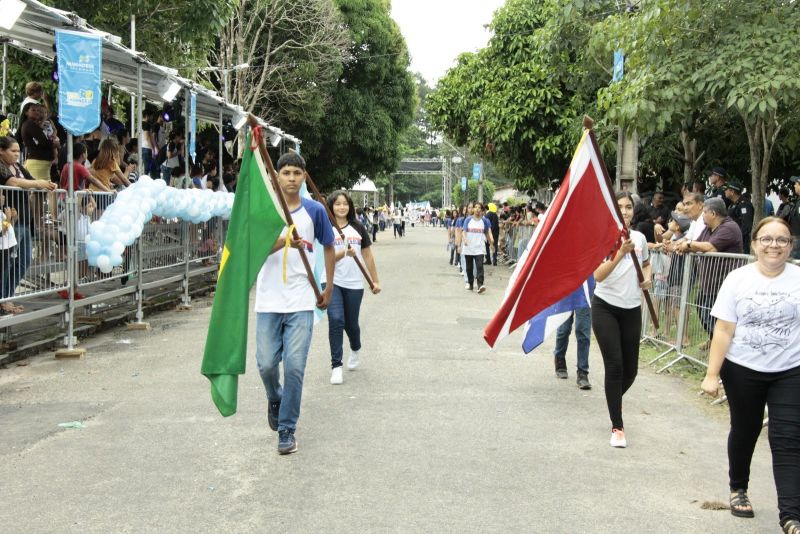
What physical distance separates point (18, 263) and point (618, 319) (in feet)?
19.6

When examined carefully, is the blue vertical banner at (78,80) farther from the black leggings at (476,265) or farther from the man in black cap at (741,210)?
the black leggings at (476,265)

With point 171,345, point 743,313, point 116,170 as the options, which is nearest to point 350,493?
point 743,313

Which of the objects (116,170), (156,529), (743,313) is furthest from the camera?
(116,170)

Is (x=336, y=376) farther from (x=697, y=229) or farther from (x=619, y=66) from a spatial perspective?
(x=619, y=66)

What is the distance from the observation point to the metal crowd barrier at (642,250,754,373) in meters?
8.68

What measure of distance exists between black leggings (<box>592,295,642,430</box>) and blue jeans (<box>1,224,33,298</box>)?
5.73 metres

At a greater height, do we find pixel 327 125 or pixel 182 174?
pixel 327 125

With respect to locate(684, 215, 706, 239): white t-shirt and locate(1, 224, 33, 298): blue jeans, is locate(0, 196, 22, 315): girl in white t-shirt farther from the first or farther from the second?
locate(684, 215, 706, 239): white t-shirt

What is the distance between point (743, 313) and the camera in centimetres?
468

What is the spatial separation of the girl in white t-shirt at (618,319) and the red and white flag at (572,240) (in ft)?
0.50

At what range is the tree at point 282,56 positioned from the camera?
2777 centimetres

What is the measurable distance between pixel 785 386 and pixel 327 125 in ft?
100

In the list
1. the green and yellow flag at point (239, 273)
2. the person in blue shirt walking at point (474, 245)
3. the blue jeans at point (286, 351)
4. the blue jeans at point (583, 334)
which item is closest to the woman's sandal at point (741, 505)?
the blue jeans at point (286, 351)

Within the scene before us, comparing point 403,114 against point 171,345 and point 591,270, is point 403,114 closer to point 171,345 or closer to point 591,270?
point 171,345
